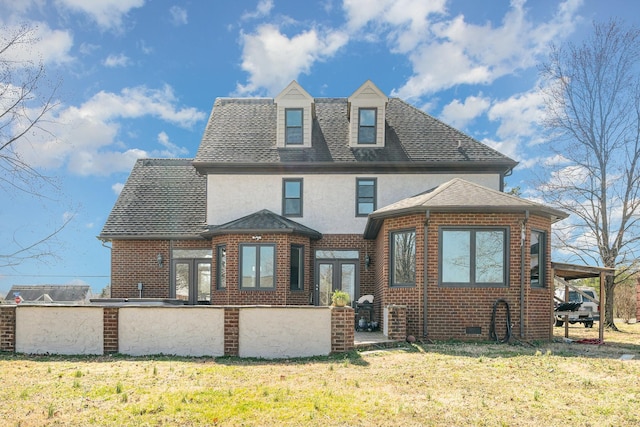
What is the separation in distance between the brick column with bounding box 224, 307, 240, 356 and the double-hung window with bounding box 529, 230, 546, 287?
293 inches

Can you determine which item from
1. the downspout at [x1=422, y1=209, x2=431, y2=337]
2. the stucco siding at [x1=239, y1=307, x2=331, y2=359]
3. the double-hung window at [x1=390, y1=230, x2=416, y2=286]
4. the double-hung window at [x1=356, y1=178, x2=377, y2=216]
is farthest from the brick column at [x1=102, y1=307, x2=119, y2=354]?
the double-hung window at [x1=356, y1=178, x2=377, y2=216]

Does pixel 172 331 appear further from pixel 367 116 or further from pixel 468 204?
pixel 367 116

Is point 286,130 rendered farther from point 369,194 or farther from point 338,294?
point 338,294

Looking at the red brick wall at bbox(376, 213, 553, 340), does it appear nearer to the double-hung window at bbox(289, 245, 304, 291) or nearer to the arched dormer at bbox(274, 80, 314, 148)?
the double-hung window at bbox(289, 245, 304, 291)

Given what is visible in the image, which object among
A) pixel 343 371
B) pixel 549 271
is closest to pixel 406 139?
pixel 549 271

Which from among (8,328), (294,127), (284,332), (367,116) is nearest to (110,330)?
(8,328)

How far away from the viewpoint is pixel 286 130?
18.7 m

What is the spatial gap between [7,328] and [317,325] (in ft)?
21.9

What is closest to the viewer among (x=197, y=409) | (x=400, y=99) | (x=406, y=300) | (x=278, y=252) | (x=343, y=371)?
(x=197, y=409)

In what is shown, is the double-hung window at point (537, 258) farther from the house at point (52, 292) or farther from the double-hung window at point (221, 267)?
the house at point (52, 292)

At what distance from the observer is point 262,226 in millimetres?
16062

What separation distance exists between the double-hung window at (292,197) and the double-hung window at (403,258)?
496cm

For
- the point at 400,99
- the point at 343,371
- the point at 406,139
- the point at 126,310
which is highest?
the point at 400,99

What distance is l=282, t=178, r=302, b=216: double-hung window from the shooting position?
17.9 meters
